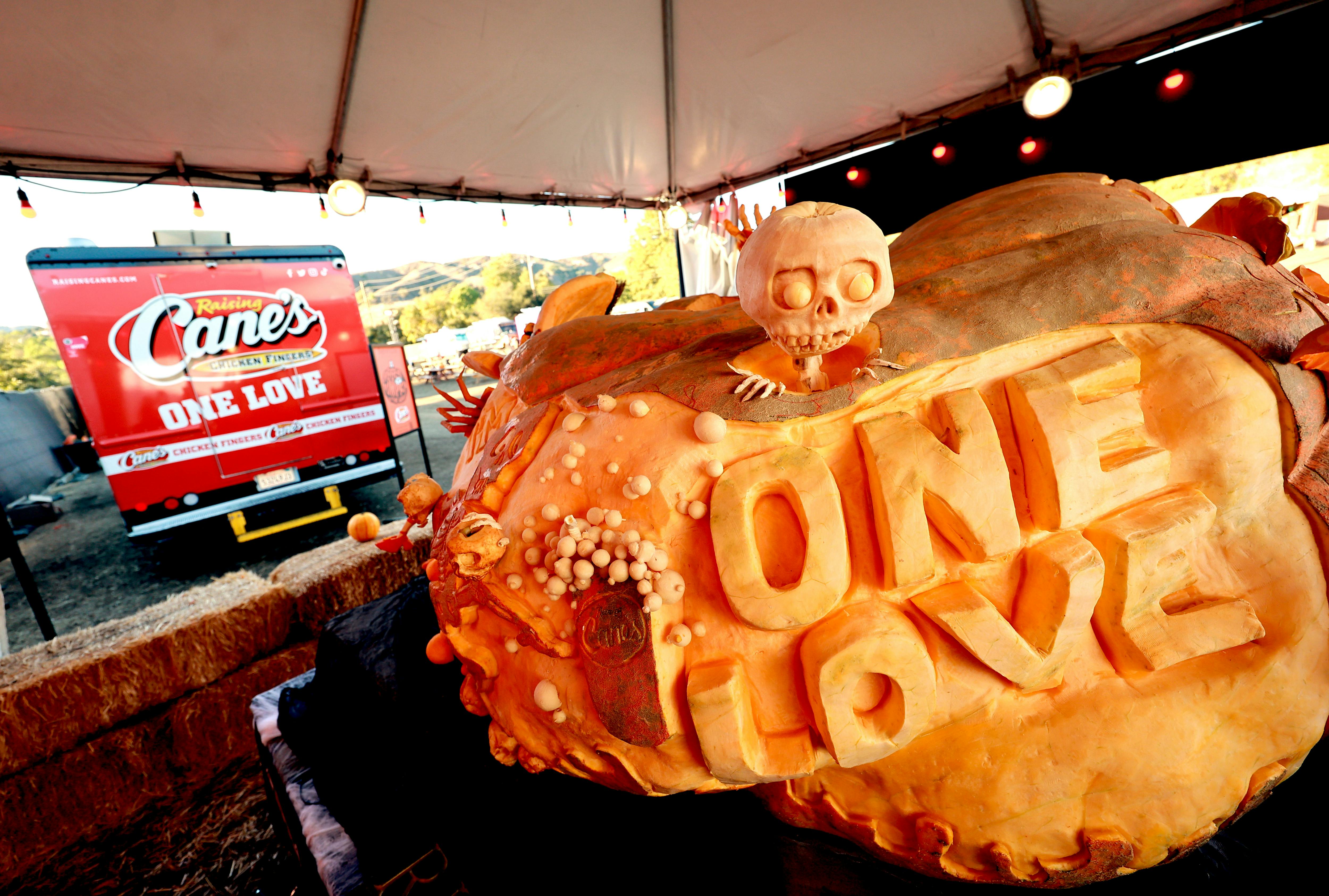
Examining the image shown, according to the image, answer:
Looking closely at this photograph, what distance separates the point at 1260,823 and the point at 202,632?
4.12m

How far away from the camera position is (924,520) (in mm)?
1018

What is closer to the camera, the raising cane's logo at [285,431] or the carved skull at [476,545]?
the carved skull at [476,545]

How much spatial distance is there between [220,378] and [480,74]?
12.1ft

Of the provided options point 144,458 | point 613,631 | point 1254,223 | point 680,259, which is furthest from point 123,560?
point 1254,223

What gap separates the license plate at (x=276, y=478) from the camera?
5.77 m


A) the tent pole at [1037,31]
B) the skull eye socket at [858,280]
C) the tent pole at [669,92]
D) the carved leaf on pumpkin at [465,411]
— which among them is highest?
the tent pole at [669,92]

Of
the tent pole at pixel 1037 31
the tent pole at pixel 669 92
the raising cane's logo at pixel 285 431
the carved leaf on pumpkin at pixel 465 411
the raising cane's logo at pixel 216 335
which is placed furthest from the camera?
the raising cane's logo at pixel 285 431

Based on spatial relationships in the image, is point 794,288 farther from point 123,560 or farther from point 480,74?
point 123,560

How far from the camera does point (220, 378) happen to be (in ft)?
17.8

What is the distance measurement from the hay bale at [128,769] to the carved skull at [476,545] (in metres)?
2.44

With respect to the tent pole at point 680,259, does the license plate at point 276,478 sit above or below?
below

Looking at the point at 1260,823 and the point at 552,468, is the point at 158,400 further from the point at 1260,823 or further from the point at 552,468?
the point at 1260,823

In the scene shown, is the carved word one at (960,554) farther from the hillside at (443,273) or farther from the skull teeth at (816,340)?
the hillside at (443,273)

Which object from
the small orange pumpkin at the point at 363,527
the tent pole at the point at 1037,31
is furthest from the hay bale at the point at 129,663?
→ the tent pole at the point at 1037,31
